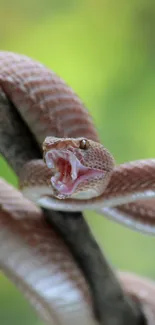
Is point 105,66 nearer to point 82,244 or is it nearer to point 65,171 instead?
point 82,244

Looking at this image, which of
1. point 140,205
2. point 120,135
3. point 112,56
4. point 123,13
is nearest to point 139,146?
point 120,135

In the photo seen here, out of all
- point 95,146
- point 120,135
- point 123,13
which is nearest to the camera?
point 95,146

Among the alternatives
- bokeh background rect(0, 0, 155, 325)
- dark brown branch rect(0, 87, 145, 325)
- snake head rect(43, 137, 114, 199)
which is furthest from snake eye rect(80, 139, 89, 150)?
bokeh background rect(0, 0, 155, 325)

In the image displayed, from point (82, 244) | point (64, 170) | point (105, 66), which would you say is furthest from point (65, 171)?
point (105, 66)

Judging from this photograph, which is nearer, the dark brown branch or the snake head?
the snake head

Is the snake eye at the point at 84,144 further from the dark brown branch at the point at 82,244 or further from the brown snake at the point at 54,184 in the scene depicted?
the dark brown branch at the point at 82,244

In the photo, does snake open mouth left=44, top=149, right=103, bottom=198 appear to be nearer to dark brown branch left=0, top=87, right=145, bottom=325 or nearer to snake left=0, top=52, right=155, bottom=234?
snake left=0, top=52, right=155, bottom=234

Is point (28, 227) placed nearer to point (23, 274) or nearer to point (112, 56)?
point (23, 274)
